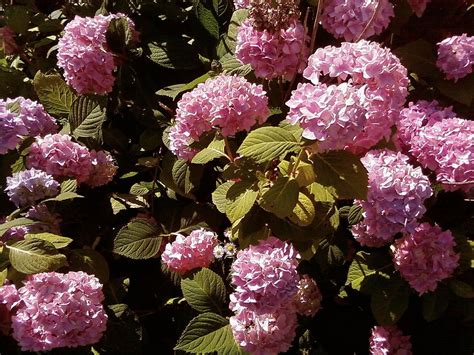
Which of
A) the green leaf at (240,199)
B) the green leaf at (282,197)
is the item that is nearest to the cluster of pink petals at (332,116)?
the green leaf at (282,197)

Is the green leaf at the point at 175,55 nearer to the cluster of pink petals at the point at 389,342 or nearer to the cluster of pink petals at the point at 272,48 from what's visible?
the cluster of pink petals at the point at 272,48

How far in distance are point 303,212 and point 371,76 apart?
Result: 39 centimetres

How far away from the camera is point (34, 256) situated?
1.77 metres

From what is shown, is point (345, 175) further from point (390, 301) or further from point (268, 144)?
point (390, 301)

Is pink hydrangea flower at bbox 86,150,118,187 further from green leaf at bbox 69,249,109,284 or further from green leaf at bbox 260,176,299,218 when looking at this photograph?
green leaf at bbox 260,176,299,218

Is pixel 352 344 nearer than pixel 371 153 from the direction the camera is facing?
No

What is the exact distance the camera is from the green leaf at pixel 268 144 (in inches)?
62.9

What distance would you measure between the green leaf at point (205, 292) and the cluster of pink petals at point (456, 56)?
3.31 feet

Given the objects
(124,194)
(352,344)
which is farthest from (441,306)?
(124,194)

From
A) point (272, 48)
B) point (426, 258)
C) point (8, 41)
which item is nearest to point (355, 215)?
point (426, 258)

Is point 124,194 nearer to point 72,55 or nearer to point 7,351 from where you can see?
point 72,55

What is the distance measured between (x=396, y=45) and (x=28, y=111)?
1336 millimetres

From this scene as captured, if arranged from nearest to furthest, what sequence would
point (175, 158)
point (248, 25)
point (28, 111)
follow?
point (248, 25) < point (28, 111) < point (175, 158)

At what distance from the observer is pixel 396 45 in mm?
2395
